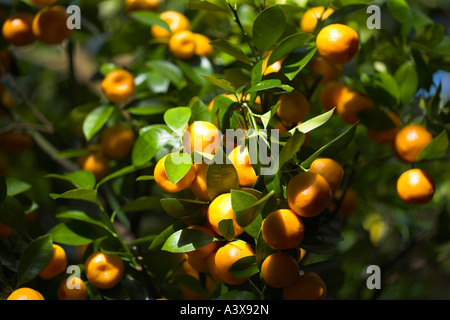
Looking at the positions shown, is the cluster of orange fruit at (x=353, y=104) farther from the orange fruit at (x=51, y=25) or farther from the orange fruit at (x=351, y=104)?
the orange fruit at (x=51, y=25)

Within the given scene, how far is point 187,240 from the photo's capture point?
24.7 inches

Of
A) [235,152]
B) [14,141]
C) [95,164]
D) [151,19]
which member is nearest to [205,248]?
[235,152]

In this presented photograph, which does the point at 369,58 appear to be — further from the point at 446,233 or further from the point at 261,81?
the point at 446,233

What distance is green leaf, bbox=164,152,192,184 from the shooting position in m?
0.59

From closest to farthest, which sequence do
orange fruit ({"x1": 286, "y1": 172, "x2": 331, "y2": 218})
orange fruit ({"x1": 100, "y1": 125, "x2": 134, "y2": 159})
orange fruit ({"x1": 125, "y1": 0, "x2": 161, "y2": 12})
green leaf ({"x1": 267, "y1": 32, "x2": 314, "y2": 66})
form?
orange fruit ({"x1": 286, "y1": 172, "x2": 331, "y2": 218}) → green leaf ({"x1": 267, "y1": 32, "x2": 314, "y2": 66}) → orange fruit ({"x1": 100, "y1": 125, "x2": 134, "y2": 159}) → orange fruit ({"x1": 125, "y1": 0, "x2": 161, "y2": 12})

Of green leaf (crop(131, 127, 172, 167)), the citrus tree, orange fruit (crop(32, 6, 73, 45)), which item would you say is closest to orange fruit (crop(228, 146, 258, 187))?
the citrus tree

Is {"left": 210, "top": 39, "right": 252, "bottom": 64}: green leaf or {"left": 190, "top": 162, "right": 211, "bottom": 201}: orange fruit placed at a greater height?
{"left": 210, "top": 39, "right": 252, "bottom": 64}: green leaf

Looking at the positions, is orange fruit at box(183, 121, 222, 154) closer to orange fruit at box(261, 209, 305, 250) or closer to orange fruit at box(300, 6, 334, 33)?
orange fruit at box(261, 209, 305, 250)

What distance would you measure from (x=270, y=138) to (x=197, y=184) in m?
0.12

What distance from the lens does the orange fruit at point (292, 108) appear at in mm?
678

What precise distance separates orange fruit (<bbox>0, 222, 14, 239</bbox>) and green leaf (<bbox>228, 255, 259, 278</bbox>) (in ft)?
1.23

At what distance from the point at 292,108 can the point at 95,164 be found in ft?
1.31

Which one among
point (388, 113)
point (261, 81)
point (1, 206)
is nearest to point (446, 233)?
point (388, 113)

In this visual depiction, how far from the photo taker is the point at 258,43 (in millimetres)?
684
